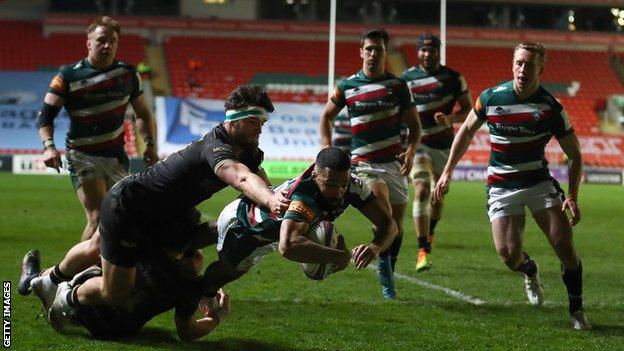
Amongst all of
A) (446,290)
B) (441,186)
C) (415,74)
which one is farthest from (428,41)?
(441,186)

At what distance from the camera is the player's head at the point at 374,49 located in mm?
9422

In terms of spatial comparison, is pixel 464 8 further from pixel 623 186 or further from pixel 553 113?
pixel 553 113

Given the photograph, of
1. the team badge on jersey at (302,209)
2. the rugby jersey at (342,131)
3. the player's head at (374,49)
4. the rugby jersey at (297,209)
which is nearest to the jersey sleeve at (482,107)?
the player's head at (374,49)

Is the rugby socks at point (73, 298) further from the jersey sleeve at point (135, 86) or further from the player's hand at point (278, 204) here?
the jersey sleeve at point (135, 86)

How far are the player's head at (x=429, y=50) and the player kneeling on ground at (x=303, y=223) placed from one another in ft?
16.1

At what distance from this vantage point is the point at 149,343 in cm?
689

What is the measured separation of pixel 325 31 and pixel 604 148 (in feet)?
48.5

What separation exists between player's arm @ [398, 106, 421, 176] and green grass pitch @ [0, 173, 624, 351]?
1.17m

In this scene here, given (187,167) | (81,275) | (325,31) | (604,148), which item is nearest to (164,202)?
(187,167)

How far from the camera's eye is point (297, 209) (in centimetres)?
620

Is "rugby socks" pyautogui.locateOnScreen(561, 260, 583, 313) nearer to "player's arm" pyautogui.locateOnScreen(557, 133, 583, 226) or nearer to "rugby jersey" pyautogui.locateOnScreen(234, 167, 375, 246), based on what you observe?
"player's arm" pyautogui.locateOnScreen(557, 133, 583, 226)

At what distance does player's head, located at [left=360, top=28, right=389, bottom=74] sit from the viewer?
9.42 metres

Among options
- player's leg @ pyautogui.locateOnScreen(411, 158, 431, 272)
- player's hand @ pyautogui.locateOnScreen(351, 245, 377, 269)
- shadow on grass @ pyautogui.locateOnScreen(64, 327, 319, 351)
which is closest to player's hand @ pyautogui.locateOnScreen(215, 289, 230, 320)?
shadow on grass @ pyautogui.locateOnScreen(64, 327, 319, 351)

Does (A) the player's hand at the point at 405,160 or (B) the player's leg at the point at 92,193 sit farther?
(A) the player's hand at the point at 405,160
